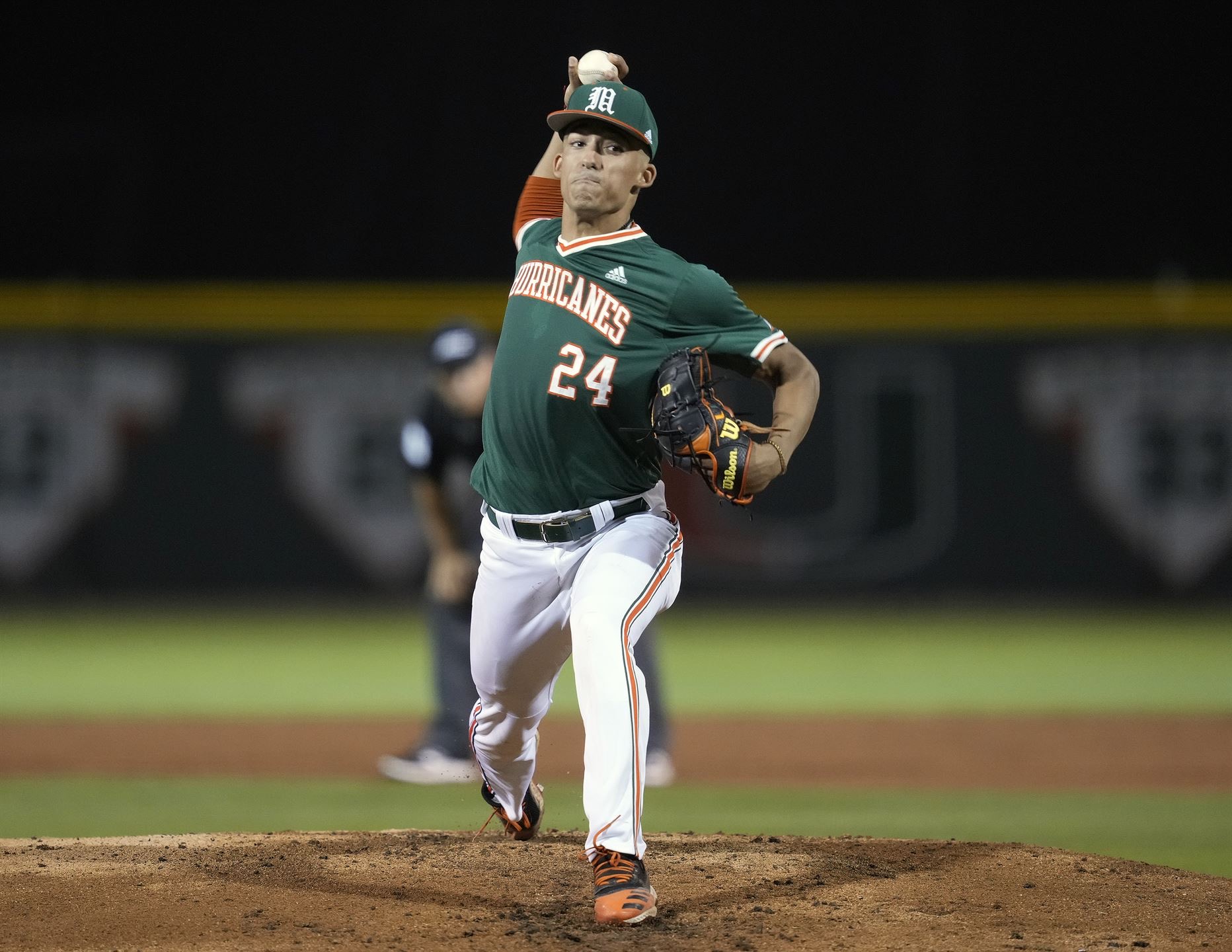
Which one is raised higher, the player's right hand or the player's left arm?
the player's right hand

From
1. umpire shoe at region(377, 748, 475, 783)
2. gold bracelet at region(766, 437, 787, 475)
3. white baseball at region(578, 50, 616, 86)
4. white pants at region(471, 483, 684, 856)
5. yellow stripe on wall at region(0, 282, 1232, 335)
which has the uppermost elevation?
yellow stripe on wall at region(0, 282, 1232, 335)

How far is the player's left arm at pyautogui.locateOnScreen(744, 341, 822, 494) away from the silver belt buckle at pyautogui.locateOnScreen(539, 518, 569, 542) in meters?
0.47

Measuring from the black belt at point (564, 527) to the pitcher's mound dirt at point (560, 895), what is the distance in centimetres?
84

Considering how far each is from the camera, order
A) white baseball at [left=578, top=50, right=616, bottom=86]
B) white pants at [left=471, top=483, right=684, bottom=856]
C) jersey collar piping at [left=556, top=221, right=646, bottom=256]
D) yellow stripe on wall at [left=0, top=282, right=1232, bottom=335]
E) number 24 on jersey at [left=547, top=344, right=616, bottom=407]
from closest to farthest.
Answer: white pants at [left=471, top=483, right=684, bottom=856] → number 24 on jersey at [left=547, top=344, right=616, bottom=407] → jersey collar piping at [left=556, top=221, right=646, bottom=256] → white baseball at [left=578, top=50, right=616, bottom=86] → yellow stripe on wall at [left=0, top=282, right=1232, bottom=335]

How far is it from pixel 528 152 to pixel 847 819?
12.2 meters

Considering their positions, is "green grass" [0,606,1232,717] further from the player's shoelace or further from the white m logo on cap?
the white m logo on cap

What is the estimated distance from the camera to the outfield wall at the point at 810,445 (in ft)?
36.0

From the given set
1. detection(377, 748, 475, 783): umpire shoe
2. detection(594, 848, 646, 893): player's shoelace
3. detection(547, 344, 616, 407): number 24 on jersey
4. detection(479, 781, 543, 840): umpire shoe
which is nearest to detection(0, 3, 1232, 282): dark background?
detection(377, 748, 475, 783): umpire shoe

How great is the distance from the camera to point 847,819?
5160 mm

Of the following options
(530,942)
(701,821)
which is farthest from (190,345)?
(530,942)

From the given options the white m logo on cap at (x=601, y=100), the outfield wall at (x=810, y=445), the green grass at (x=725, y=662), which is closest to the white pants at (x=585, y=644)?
the white m logo on cap at (x=601, y=100)

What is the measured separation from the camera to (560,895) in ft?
11.6

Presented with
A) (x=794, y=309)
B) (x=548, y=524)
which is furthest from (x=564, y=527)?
(x=794, y=309)

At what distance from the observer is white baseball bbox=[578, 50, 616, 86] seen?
153 inches
